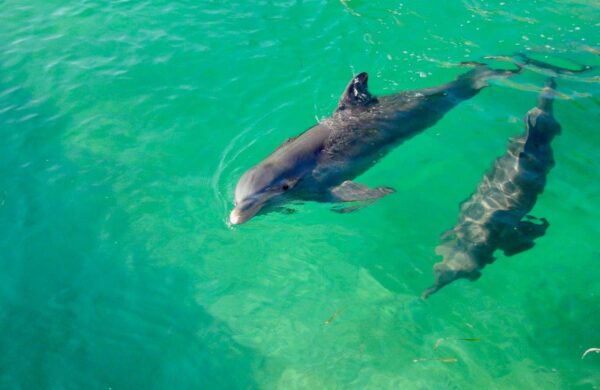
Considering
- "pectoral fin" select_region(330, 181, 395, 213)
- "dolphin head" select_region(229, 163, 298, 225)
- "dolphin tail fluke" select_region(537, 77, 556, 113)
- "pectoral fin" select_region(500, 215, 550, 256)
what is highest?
"dolphin head" select_region(229, 163, 298, 225)

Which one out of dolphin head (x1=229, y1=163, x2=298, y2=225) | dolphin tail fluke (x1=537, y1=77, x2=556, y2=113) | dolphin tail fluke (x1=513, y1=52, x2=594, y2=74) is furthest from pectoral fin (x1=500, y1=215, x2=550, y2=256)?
dolphin tail fluke (x1=513, y1=52, x2=594, y2=74)

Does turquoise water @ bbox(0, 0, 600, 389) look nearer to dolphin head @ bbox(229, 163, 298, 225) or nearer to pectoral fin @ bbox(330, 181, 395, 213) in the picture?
pectoral fin @ bbox(330, 181, 395, 213)

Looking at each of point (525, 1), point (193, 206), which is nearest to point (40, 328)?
point (193, 206)

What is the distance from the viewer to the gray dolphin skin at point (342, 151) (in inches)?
233

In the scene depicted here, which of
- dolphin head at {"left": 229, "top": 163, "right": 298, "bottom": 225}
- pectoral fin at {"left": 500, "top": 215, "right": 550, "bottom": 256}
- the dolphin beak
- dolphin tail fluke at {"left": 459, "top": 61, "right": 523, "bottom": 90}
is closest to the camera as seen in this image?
the dolphin beak

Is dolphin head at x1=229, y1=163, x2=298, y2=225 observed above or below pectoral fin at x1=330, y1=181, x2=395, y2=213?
above

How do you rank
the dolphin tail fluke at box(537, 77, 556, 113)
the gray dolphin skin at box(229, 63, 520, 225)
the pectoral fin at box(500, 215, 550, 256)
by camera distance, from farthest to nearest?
the dolphin tail fluke at box(537, 77, 556, 113), the pectoral fin at box(500, 215, 550, 256), the gray dolphin skin at box(229, 63, 520, 225)

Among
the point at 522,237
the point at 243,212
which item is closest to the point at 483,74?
the point at 522,237

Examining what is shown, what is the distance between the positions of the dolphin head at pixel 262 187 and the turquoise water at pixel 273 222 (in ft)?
3.64

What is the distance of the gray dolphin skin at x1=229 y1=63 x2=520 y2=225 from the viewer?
5.91 meters

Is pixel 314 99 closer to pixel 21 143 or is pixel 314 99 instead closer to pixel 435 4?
pixel 435 4

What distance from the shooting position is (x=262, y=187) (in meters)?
5.81

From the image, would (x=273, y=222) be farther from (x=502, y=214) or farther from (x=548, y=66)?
(x=548, y=66)

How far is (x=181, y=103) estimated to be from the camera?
884 cm
